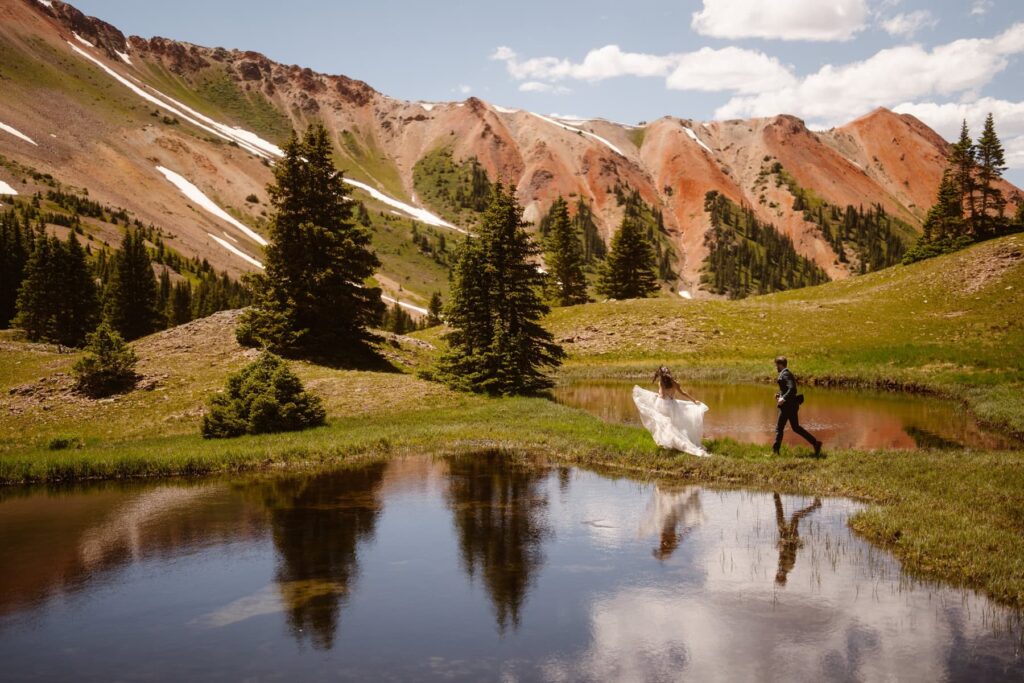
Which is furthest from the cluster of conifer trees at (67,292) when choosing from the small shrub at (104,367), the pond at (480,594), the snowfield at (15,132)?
the snowfield at (15,132)

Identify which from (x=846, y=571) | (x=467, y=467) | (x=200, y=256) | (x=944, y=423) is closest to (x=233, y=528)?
(x=467, y=467)

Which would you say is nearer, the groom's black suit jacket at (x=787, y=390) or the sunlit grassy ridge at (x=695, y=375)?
the sunlit grassy ridge at (x=695, y=375)

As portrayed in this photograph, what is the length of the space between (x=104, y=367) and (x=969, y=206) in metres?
85.7

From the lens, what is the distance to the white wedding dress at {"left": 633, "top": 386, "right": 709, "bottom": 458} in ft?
65.3

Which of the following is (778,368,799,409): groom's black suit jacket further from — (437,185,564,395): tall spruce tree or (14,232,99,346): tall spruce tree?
(14,232,99,346): tall spruce tree

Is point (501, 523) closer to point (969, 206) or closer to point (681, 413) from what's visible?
point (681, 413)

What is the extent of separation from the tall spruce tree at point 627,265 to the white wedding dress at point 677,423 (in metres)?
63.6

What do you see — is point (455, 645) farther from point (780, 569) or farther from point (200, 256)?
point (200, 256)

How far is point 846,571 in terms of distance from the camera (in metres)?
11.3

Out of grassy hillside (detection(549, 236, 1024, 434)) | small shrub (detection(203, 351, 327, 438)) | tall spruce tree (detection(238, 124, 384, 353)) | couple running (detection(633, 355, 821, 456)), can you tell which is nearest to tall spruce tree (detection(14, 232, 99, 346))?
tall spruce tree (detection(238, 124, 384, 353))

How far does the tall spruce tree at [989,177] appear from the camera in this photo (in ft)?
240

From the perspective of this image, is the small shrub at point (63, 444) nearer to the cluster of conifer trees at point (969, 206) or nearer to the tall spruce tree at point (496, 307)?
the tall spruce tree at point (496, 307)

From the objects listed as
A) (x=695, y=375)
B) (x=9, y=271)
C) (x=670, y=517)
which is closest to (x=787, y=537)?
(x=670, y=517)

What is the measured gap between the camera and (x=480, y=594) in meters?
10.9
